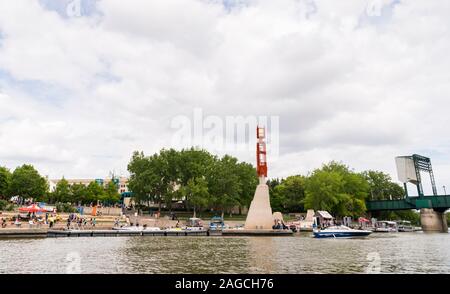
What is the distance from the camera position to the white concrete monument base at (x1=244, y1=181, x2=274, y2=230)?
5719 centimetres

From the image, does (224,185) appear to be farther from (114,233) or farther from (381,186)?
(381,186)

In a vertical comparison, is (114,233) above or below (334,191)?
below

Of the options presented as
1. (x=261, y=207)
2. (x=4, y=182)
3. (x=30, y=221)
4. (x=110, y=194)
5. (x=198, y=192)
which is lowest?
(x=30, y=221)

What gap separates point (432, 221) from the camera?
82.9 meters

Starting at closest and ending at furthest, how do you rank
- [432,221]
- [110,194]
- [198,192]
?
[432,221] → [198,192] → [110,194]

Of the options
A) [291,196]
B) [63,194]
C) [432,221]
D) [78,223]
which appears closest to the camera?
[78,223]

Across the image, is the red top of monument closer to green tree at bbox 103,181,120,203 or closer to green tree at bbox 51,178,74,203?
green tree at bbox 103,181,120,203

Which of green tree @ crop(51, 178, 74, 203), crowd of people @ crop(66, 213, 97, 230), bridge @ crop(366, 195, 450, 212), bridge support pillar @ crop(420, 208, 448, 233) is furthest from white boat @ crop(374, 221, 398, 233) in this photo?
green tree @ crop(51, 178, 74, 203)

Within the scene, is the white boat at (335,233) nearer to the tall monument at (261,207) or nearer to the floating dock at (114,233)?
the floating dock at (114,233)

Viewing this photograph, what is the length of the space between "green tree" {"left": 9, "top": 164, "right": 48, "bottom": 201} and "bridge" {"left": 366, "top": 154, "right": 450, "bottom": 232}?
89.8 metres

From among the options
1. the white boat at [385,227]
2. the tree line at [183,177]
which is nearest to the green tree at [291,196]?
the tree line at [183,177]

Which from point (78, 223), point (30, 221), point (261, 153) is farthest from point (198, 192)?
point (30, 221)

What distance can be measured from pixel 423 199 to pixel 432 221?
537 centimetres

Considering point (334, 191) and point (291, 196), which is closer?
point (334, 191)
